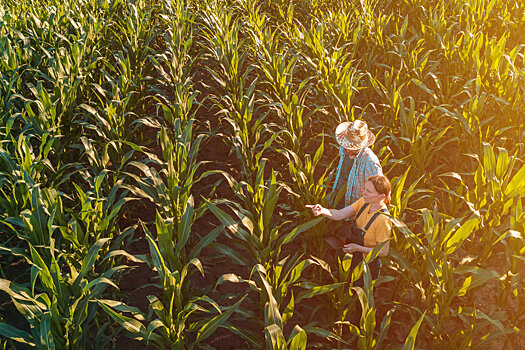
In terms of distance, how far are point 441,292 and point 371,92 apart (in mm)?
3048

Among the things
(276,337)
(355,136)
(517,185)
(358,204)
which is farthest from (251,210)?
(517,185)

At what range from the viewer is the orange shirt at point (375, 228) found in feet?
7.97

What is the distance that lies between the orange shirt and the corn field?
0.25 ft

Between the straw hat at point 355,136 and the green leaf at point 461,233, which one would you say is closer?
the green leaf at point 461,233

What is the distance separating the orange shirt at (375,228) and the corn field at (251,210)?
0.25 feet

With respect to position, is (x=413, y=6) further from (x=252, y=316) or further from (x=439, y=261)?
(x=252, y=316)

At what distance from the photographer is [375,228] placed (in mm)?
2465

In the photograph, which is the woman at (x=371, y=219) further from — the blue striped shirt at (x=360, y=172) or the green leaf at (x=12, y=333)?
the green leaf at (x=12, y=333)

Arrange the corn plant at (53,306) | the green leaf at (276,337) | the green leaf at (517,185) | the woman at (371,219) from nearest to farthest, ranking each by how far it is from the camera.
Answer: the green leaf at (276,337) < the corn plant at (53,306) < the woman at (371,219) < the green leaf at (517,185)

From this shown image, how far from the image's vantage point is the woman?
94.1 inches

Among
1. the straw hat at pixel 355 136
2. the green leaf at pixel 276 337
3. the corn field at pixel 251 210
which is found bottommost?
the corn field at pixel 251 210

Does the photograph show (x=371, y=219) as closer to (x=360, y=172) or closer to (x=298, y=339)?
(x=360, y=172)

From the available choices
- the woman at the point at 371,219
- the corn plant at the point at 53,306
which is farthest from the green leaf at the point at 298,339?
the corn plant at the point at 53,306

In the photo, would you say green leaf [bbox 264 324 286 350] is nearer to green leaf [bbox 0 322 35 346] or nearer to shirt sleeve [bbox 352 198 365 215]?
shirt sleeve [bbox 352 198 365 215]
